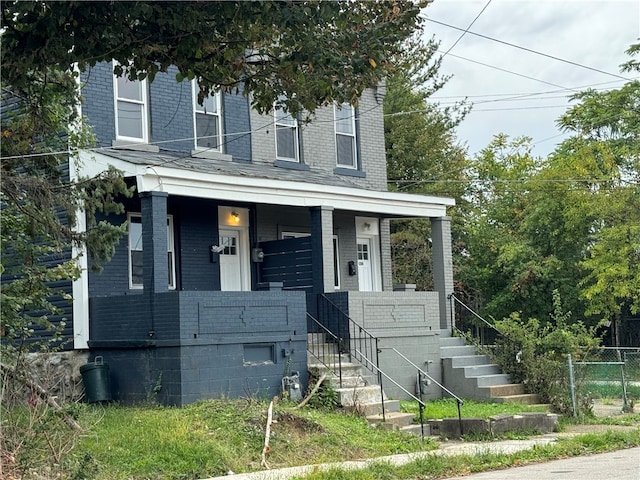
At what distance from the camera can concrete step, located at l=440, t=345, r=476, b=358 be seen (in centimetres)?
2108

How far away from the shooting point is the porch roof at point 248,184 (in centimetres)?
1700

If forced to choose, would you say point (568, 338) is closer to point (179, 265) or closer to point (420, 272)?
point (179, 265)

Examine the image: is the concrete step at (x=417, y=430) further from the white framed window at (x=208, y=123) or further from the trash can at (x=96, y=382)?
the white framed window at (x=208, y=123)

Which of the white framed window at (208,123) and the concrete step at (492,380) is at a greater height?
the white framed window at (208,123)

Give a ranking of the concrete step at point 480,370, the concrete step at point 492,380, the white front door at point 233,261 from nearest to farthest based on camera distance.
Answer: the concrete step at point 492,380
the concrete step at point 480,370
the white front door at point 233,261

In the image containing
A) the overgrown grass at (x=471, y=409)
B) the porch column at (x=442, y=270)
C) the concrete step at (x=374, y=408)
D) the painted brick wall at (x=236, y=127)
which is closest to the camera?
the concrete step at (x=374, y=408)

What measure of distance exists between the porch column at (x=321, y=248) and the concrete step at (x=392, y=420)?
3.82m

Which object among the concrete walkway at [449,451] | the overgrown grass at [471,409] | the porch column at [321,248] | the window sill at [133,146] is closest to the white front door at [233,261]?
the porch column at [321,248]

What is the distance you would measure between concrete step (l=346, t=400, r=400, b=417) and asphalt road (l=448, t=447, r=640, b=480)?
3.85 metres

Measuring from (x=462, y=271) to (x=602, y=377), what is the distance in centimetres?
1428

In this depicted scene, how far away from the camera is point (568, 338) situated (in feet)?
62.3

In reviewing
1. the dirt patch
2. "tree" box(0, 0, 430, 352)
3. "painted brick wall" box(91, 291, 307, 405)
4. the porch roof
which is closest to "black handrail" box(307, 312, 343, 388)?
"painted brick wall" box(91, 291, 307, 405)

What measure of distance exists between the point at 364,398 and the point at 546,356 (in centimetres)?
460

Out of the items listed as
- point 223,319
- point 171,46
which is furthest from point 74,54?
point 223,319
